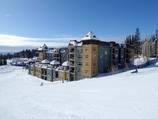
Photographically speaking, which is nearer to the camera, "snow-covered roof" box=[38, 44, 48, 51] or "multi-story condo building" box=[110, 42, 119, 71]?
"multi-story condo building" box=[110, 42, 119, 71]

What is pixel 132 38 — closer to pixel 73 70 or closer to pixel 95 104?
pixel 73 70

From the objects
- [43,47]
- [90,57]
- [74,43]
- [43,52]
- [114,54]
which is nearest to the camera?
[90,57]

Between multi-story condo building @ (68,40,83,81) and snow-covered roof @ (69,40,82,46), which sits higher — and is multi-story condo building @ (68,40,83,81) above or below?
below

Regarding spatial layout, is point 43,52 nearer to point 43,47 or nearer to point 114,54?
point 43,47

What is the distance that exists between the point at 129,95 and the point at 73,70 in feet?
132

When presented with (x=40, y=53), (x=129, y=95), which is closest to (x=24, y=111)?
(x=129, y=95)

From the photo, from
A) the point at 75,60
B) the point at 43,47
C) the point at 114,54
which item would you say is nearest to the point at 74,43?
the point at 75,60

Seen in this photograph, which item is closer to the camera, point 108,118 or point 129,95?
point 108,118

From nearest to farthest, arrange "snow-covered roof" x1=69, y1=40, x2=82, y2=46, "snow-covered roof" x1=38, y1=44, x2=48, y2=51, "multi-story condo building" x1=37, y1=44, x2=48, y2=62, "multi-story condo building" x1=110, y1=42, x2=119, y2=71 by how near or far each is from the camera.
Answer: "snow-covered roof" x1=69, y1=40, x2=82, y2=46 → "multi-story condo building" x1=110, y1=42, x2=119, y2=71 → "multi-story condo building" x1=37, y1=44, x2=48, y2=62 → "snow-covered roof" x1=38, y1=44, x2=48, y2=51

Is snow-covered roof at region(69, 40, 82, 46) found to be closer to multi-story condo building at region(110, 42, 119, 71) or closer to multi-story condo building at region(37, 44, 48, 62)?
multi-story condo building at region(110, 42, 119, 71)

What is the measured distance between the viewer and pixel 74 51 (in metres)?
61.5

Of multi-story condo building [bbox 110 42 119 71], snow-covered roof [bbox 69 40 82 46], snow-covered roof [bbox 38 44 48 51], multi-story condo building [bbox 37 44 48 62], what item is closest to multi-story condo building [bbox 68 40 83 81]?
snow-covered roof [bbox 69 40 82 46]

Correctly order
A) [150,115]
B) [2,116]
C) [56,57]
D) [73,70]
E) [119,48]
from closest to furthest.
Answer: [150,115] → [2,116] → [73,70] → [119,48] → [56,57]

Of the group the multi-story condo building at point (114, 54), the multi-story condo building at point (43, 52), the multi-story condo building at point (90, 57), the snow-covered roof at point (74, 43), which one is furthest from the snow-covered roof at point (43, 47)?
the multi-story condo building at point (90, 57)
